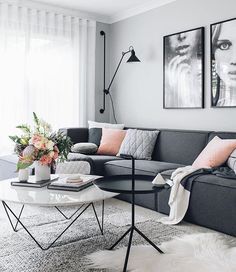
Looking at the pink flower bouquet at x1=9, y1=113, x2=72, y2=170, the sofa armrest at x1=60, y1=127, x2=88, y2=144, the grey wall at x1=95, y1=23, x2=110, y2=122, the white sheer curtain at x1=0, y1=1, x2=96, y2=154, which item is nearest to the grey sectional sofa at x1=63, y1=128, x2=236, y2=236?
the sofa armrest at x1=60, y1=127, x2=88, y2=144

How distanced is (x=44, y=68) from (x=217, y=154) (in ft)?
8.85

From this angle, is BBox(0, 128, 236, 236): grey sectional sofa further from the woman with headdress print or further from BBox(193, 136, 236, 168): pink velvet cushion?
the woman with headdress print

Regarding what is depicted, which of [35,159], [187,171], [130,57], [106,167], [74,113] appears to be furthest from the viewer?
[74,113]

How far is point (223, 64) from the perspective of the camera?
3.84 metres

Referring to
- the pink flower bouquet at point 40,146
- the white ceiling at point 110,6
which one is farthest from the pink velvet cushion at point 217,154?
the white ceiling at point 110,6

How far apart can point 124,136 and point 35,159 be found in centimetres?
196

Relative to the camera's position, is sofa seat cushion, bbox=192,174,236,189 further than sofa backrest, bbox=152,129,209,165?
No

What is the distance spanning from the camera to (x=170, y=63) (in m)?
4.48

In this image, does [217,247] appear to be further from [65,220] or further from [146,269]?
[65,220]

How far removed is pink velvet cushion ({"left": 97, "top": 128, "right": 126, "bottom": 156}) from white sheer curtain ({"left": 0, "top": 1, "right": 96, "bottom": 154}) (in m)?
0.77

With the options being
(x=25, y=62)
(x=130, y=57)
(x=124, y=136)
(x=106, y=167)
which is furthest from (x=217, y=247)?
(x=25, y=62)

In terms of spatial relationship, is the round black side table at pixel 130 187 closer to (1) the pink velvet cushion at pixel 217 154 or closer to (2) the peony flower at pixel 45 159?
(2) the peony flower at pixel 45 159

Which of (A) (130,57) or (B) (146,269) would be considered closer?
(B) (146,269)

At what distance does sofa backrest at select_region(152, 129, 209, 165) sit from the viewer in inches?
150
